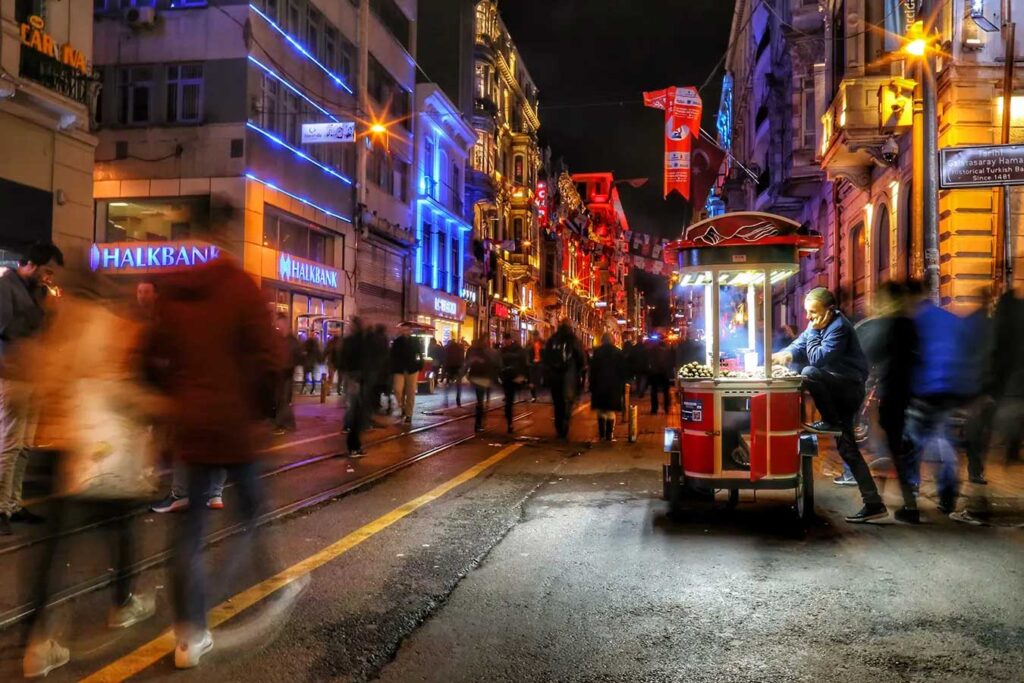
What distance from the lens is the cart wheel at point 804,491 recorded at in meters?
6.61

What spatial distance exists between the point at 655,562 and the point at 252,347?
10.2 feet

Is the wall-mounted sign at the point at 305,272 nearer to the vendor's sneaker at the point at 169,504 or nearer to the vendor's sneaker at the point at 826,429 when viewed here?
the vendor's sneaker at the point at 169,504

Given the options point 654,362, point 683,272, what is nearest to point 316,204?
point 654,362

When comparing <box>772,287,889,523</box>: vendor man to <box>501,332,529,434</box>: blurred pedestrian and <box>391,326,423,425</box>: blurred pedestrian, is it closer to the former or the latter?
<box>501,332,529,434</box>: blurred pedestrian

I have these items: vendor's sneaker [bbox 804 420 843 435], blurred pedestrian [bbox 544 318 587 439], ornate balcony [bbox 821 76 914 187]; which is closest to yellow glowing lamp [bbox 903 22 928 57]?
ornate balcony [bbox 821 76 914 187]

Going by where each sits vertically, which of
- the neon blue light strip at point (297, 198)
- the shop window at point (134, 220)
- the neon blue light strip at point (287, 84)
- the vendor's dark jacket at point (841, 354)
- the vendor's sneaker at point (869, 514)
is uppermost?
the neon blue light strip at point (287, 84)

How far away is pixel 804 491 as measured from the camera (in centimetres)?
Result: 661

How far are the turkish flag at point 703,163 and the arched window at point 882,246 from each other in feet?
27.1

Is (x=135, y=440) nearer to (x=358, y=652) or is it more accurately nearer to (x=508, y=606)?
(x=358, y=652)

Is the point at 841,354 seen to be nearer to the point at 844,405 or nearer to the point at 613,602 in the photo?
the point at 844,405

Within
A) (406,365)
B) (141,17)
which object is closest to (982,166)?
(406,365)

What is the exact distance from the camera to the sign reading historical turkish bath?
11156mm

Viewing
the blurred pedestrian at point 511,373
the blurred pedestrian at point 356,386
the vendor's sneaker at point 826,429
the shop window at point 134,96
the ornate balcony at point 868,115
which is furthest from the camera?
the shop window at point 134,96

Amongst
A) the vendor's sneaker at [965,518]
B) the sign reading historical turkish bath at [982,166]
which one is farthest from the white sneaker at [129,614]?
the sign reading historical turkish bath at [982,166]
